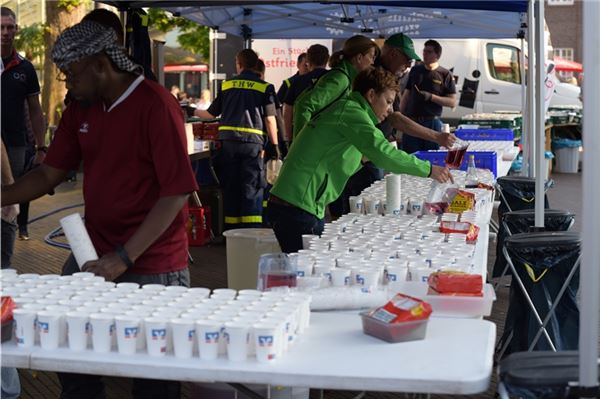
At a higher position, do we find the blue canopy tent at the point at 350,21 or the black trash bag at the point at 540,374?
the blue canopy tent at the point at 350,21

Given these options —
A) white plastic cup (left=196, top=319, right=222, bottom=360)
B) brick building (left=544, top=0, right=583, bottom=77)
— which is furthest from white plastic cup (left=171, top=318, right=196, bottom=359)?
brick building (left=544, top=0, right=583, bottom=77)

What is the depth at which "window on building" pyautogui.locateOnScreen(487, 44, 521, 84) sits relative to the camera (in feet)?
59.2

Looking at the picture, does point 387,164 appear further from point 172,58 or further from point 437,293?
point 172,58

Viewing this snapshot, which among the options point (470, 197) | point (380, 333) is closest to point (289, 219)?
point (470, 197)

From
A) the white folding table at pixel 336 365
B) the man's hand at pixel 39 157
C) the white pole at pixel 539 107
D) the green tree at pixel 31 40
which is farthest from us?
the green tree at pixel 31 40

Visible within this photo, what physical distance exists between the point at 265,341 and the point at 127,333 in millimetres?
394

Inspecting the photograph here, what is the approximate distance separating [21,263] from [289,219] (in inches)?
180

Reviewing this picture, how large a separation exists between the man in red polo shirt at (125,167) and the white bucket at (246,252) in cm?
255

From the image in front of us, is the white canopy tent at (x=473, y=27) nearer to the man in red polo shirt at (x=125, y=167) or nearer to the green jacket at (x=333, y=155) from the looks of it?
the green jacket at (x=333, y=155)

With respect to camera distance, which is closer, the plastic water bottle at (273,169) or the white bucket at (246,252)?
the white bucket at (246,252)

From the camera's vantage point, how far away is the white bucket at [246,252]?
20.4ft

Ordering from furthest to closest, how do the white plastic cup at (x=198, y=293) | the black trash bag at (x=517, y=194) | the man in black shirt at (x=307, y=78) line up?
the man in black shirt at (x=307, y=78) → the black trash bag at (x=517, y=194) → the white plastic cup at (x=198, y=293)

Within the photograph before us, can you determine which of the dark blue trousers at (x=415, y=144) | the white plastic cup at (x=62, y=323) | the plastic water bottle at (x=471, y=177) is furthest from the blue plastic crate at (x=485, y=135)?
the white plastic cup at (x=62, y=323)

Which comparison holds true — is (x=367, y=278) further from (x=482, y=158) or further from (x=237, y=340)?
(x=482, y=158)
